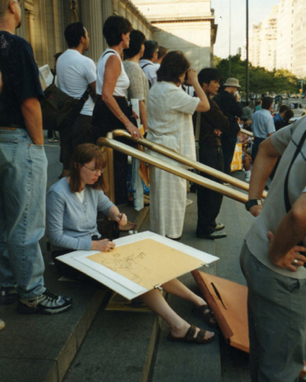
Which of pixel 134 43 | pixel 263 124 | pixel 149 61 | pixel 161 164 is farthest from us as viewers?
pixel 263 124

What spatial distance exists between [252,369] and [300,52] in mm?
178241

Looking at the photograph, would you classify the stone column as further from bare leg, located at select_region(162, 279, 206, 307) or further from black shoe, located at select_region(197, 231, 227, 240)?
bare leg, located at select_region(162, 279, 206, 307)

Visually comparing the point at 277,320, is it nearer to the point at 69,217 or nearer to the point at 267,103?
the point at 69,217

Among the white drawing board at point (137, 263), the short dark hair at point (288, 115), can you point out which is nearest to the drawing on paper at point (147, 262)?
the white drawing board at point (137, 263)

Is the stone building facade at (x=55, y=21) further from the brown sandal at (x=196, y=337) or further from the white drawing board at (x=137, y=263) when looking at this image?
the brown sandal at (x=196, y=337)

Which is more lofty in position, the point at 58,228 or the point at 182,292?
→ the point at 58,228

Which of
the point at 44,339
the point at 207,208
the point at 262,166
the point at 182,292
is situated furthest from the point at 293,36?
the point at 44,339

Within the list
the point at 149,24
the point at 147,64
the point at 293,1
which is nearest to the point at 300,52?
the point at 293,1

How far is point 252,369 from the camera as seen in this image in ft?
6.79

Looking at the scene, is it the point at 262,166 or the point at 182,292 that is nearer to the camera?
the point at 262,166

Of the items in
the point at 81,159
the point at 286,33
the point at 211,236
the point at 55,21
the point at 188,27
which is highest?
the point at 286,33

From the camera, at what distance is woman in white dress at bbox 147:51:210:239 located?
4219 mm

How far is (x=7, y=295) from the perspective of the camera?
2.82 meters

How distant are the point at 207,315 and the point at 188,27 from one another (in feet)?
137
